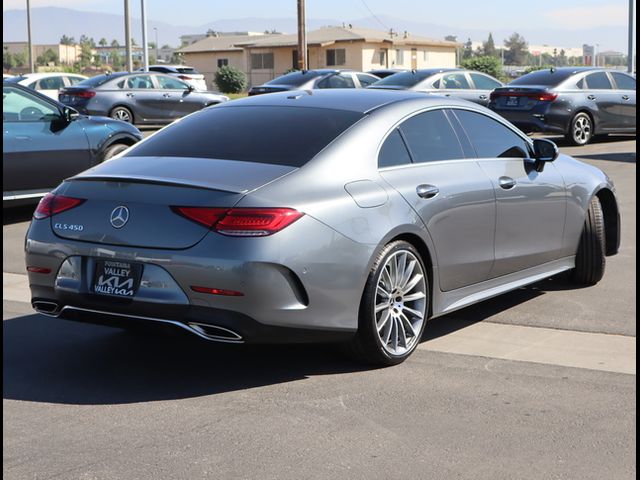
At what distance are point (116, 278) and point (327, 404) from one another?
4.25 feet

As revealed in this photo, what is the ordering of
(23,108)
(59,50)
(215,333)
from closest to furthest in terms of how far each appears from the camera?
(215,333)
(23,108)
(59,50)

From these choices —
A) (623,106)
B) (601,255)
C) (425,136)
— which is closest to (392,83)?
(623,106)

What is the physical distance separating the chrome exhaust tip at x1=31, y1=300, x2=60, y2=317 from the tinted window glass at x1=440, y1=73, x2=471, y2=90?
17.6 m

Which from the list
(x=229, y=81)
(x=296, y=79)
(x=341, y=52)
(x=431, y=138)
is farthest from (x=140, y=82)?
(x=341, y=52)

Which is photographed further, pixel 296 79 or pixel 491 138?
pixel 296 79

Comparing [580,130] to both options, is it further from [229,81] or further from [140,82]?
[229,81]

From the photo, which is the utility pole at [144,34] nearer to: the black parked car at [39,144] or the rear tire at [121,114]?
the rear tire at [121,114]

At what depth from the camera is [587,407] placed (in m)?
5.46

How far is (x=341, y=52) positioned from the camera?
→ 2886 inches

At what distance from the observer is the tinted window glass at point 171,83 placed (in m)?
27.1

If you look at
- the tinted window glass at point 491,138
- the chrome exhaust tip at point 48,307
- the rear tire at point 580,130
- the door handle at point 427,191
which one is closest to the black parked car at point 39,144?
the chrome exhaust tip at point 48,307

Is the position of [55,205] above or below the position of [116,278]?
above

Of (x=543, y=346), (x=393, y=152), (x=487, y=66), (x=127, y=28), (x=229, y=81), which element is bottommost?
(x=543, y=346)

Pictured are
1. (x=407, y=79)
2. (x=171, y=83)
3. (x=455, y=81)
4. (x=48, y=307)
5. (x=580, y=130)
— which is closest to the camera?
(x=48, y=307)
